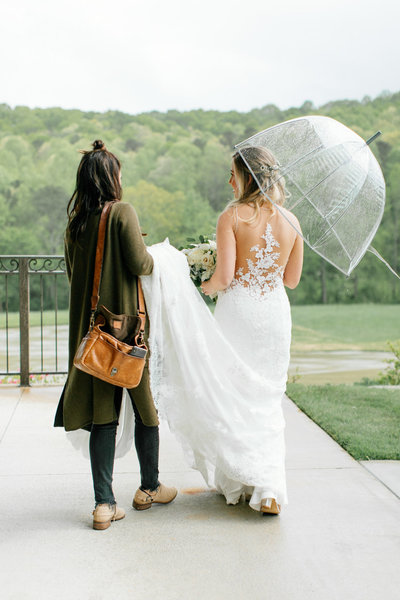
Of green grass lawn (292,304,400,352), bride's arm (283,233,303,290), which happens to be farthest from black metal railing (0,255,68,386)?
green grass lawn (292,304,400,352)

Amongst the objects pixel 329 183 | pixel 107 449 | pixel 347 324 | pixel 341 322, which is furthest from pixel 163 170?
pixel 107 449

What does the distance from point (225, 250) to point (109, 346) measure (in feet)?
2.25

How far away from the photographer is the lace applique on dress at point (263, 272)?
2.99 meters

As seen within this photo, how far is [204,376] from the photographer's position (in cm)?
301

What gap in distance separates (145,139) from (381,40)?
3685 centimetres

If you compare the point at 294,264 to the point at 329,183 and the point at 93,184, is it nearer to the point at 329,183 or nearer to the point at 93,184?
the point at 329,183

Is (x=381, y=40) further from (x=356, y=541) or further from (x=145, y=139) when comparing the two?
(x=356, y=541)

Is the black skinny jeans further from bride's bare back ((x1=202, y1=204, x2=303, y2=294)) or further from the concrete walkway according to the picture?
bride's bare back ((x1=202, y1=204, x2=303, y2=294))

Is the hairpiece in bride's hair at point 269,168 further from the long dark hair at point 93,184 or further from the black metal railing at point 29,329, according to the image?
the black metal railing at point 29,329

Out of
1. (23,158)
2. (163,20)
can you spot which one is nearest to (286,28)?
(163,20)

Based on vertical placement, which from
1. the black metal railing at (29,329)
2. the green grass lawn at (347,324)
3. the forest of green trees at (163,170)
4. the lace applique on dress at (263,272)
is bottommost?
the green grass lawn at (347,324)

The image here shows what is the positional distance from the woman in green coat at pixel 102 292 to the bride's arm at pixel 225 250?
0.33 m

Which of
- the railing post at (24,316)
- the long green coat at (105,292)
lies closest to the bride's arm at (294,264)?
the long green coat at (105,292)

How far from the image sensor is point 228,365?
3053mm
